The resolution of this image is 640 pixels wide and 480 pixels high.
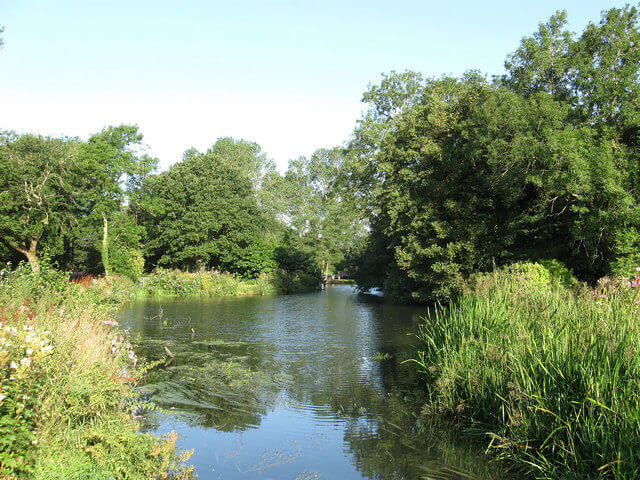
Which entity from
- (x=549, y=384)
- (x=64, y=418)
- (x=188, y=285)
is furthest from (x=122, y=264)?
(x=549, y=384)

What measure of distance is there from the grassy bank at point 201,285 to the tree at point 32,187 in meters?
6.66

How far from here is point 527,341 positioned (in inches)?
266

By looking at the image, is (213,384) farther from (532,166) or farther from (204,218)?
(204,218)

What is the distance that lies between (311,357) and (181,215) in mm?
27464

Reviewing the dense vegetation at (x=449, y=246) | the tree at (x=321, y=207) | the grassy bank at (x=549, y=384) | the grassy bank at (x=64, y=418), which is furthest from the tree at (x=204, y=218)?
the grassy bank at (x=64, y=418)

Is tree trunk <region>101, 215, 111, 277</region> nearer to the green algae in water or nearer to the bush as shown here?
the bush

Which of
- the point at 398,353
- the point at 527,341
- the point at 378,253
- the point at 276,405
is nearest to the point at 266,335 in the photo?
the point at 398,353

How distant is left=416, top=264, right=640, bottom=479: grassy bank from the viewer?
4879mm

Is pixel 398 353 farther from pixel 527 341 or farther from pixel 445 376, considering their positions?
pixel 527 341

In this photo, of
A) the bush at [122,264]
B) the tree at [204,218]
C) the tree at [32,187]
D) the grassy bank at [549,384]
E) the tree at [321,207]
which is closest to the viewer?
the grassy bank at [549,384]

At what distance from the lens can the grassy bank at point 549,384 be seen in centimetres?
488

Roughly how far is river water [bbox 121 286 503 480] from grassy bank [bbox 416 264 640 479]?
2.06 feet

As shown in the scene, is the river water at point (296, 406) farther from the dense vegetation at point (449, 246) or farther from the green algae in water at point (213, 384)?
the dense vegetation at point (449, 246)

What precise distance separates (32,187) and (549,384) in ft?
99.4
